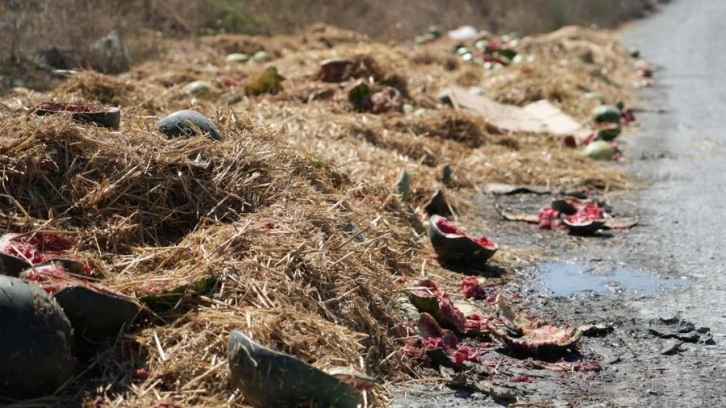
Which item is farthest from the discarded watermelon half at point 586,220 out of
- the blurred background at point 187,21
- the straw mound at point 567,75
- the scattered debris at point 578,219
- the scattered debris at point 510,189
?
the blurred background at point 187,21

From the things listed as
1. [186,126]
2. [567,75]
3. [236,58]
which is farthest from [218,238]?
[567,75]

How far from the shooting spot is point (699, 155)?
38.7ft

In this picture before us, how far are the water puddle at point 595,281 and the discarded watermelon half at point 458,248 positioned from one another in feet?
1.30

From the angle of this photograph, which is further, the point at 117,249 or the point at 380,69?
the point at 380,69

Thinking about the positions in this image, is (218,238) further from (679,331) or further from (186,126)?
(679,331)

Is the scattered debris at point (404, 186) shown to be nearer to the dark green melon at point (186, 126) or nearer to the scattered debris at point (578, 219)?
the scattered debris at point (578, 219)

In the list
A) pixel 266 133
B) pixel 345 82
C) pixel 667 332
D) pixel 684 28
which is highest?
pixel 266 133

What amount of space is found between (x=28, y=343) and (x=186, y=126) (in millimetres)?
2334

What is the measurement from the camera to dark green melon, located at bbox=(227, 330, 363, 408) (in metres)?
4.23

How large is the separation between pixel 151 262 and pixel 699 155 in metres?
8.07

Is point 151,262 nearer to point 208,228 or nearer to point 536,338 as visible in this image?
point 208,228

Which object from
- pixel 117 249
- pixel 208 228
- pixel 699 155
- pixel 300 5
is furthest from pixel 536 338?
pixel 300 5

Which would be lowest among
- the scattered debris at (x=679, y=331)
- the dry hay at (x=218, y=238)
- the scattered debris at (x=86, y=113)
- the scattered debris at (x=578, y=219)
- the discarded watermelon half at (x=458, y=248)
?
the scattered debris at (x=578, y=219)

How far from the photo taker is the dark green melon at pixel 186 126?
622 cm
